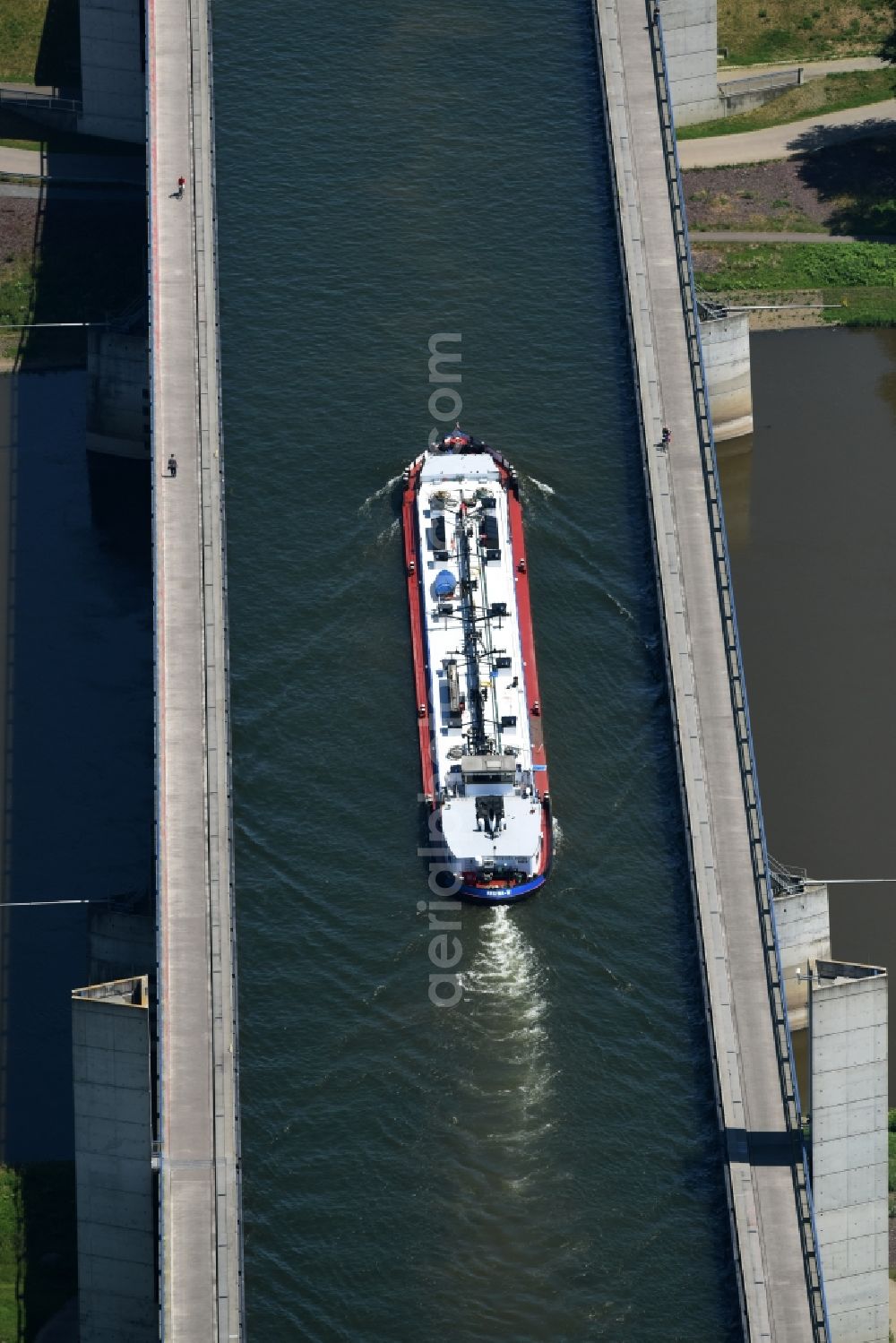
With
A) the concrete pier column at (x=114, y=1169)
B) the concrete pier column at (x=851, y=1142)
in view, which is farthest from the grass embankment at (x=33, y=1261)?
the concrete pier column at (x=851, y=1142)

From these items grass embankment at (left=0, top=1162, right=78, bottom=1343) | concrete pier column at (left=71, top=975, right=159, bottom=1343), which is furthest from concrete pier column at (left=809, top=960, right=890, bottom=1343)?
grass embankment at (left=0, top=1162, right=78, bottom=1343)

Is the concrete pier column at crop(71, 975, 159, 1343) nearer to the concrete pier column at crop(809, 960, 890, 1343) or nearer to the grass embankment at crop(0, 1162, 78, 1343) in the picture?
the grass embankment at crop(0, 1162, 78, 1343)

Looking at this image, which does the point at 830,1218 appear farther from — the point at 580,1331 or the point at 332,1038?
the point at 332,1038

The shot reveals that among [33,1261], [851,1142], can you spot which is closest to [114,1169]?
[33,1261]

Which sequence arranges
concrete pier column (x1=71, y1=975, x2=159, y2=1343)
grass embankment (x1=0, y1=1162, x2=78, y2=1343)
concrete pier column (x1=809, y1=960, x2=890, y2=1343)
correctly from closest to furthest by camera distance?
1. concrete pier column (x1=71, y1=975, x2=159, y2=1343)
2. concrete pier column (x1=809, y1=960, x2=890, y2=1343)
3. grass embankment (x1=0, y1=1162, x2=78, y2=1343)

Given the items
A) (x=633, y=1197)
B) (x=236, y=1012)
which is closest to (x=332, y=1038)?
(x=236, y=1012)

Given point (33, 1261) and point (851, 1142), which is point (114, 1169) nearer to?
point (33, 1261)
